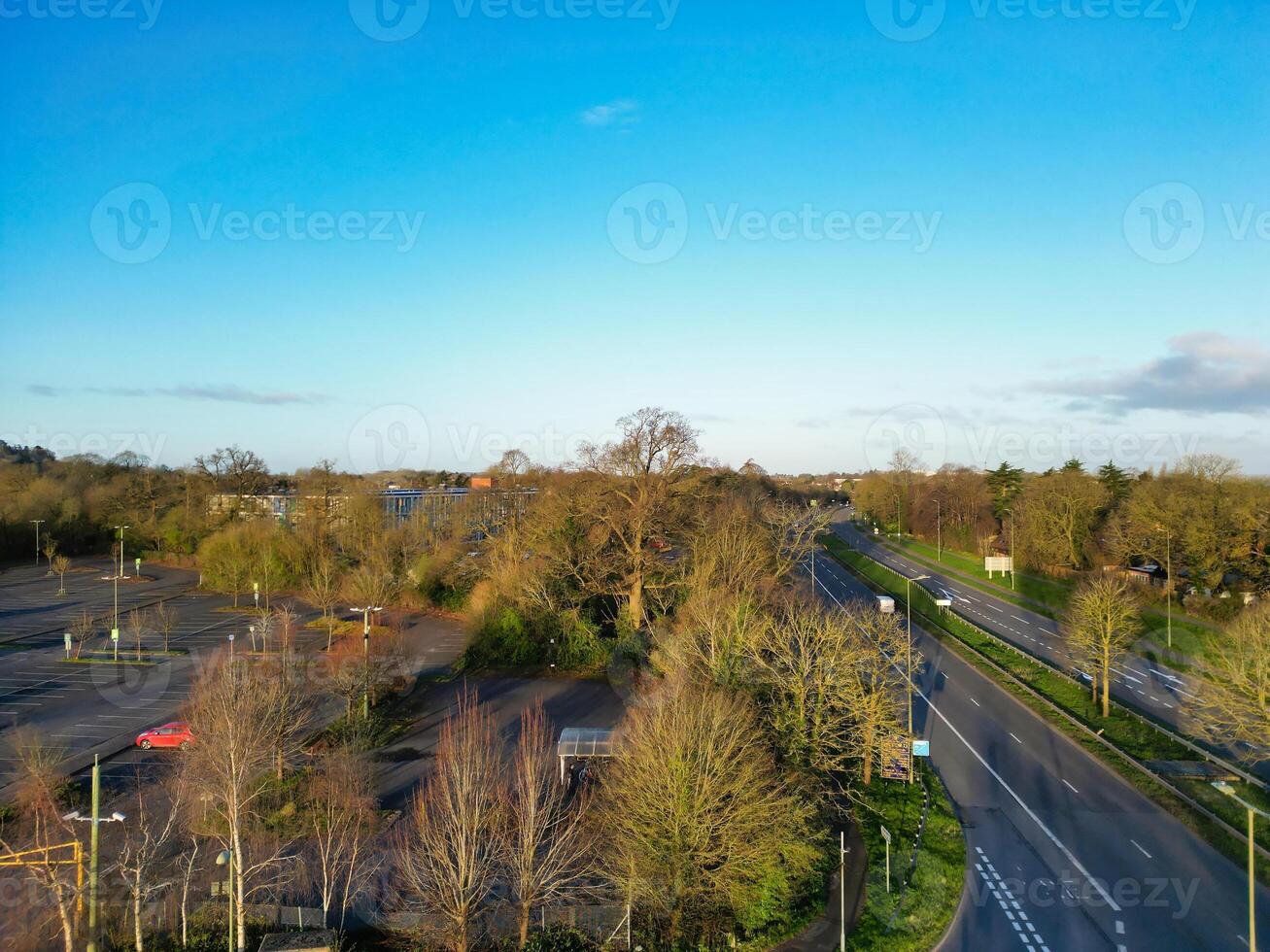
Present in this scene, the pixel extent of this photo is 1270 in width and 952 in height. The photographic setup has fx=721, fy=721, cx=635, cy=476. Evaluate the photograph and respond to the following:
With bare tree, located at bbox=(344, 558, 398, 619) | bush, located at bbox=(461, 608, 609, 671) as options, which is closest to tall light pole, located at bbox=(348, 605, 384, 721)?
bush, located at bbox=(461, 608, 609, 671)

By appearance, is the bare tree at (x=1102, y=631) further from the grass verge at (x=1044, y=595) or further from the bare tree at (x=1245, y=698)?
the grass verge at (x=1044, y=595)

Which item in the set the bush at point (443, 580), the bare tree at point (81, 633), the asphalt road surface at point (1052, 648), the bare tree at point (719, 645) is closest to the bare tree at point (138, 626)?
the bare tree at point (81, 633)

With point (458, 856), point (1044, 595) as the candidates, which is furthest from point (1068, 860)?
point (1044, 595)

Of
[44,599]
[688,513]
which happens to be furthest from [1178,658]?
[44,599]

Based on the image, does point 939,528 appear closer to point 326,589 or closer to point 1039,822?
point 1039,822

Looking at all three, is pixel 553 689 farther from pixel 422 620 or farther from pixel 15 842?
pixel 15 842

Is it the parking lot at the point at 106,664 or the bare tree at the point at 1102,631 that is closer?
the parking lot at the point at 106,664

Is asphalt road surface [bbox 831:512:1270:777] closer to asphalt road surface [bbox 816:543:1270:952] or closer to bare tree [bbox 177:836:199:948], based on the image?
asphalt road surface [bbox 816:543:1270:952]
